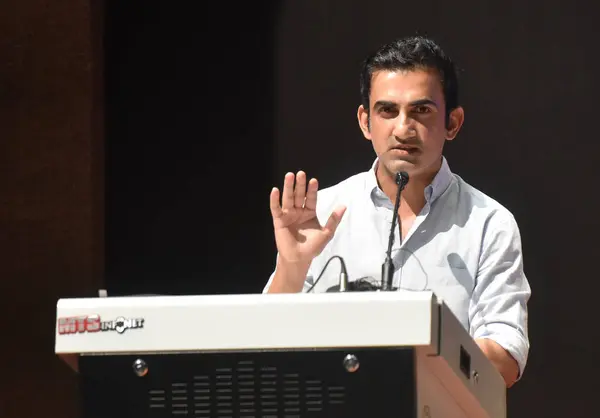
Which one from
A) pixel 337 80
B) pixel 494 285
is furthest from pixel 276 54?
pixel 494 285

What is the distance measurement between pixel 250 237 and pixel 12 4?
3.31 ft

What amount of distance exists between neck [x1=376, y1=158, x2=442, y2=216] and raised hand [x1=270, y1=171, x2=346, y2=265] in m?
0.55

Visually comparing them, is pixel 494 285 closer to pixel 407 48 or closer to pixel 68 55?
pixel 407 48

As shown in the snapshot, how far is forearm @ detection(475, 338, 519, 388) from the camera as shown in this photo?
7.55 ft

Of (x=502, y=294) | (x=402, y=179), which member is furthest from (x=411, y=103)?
(x=502, y=294)

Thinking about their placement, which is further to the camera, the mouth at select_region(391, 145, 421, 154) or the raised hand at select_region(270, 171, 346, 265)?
the mouth at select_region(391, 145, 421, 154)

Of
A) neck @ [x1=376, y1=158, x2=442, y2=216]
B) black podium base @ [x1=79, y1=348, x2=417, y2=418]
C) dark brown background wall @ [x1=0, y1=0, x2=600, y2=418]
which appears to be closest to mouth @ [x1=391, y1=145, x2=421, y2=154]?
neck @ [x1=376, y1=158, x2=442, y2=216]

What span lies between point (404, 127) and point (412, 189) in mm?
225

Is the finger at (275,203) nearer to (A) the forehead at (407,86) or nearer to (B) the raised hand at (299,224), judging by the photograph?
(B) the raised hand at (299,224)

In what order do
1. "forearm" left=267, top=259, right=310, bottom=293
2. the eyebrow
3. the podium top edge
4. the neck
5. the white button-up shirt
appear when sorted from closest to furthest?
the podium top edge
"forearm" left=267, top=259, right=310, bottom=293
the white button-up shirt
the eyebrow
the neck

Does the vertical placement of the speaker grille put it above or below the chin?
below

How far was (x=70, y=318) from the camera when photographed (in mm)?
1737

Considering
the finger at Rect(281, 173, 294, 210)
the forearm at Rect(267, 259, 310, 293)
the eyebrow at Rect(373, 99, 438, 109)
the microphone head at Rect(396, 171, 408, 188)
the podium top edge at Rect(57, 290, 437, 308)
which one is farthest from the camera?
the eyebrow at Rect(373, 99, 438, 109)

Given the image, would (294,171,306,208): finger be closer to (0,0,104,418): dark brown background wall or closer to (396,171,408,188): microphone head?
(396,171,408,188): microphone head
